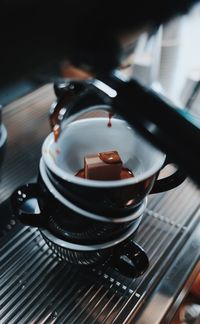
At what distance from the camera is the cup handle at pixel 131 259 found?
1.57 ft

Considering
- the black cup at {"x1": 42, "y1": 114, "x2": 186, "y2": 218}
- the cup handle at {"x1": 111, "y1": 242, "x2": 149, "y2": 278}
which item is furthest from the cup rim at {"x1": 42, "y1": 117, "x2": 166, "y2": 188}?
the cup handle at {"x1": 111, "y1": 242, "x2": 149, "y2": 278}

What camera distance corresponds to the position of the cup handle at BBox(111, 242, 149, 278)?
0.48m

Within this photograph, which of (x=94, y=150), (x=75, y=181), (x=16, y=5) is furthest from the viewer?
(x=94, y=150)

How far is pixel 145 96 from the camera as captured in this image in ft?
1.00

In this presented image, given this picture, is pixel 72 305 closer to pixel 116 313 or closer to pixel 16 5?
pixel 116 313

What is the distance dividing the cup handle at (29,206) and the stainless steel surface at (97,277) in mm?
72

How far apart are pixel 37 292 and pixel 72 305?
1.8 inches

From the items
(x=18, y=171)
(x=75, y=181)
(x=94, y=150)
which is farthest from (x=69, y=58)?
(x=18, y=171)

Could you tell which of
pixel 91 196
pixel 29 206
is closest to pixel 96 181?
pixel 91 196

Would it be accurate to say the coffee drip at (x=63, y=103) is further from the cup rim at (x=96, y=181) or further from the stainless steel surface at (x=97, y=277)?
the stainless steel surface at (x=97, y=277)

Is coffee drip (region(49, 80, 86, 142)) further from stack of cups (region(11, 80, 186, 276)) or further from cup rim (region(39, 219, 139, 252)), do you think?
cup rim (region(39, 219, 139, 252))

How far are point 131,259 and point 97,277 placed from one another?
52mm

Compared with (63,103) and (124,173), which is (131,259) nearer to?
(124,173)

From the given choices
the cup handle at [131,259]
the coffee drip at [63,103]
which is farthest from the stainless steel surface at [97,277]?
the coffee drip at [63,103]
